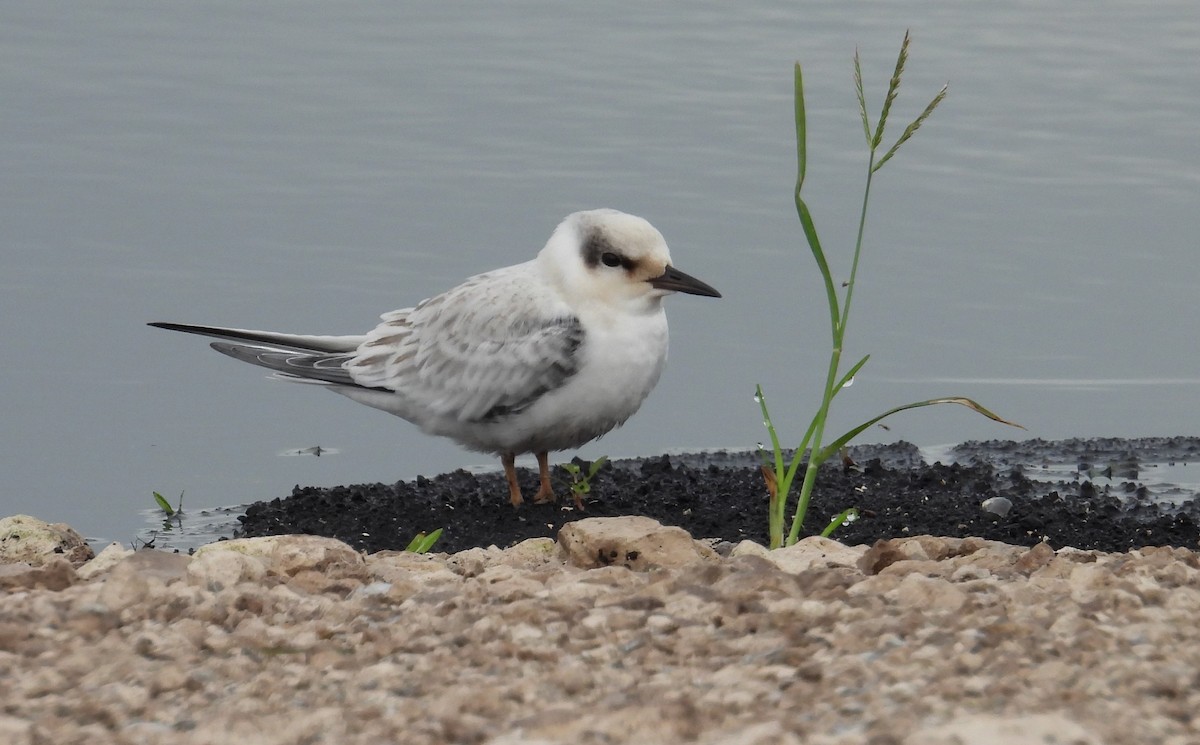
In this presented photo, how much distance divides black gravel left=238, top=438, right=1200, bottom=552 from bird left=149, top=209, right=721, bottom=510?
281mm

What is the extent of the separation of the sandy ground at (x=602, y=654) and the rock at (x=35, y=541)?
1.36 meters

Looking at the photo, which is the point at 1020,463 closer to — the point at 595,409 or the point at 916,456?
the point at 916,456

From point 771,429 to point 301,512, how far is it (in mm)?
2223

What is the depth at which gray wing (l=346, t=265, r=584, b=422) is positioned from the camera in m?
5.70

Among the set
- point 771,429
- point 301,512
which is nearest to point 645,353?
point 771,429

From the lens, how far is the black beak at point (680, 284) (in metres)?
5.67

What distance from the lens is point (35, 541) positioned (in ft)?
16.5

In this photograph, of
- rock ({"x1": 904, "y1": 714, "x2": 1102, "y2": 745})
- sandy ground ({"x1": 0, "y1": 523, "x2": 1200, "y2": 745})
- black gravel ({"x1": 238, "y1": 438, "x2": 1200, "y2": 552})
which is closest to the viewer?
rock ({"x1": 904, "y1": 714, "x2": 1102, "y2": 745})

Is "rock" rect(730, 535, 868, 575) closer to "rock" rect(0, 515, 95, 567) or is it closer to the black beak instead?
the black beak

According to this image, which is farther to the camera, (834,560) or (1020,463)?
(1020,463)

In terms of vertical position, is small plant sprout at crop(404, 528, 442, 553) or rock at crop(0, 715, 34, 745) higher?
small plant sprout at crop(404, 528, 442, 553)

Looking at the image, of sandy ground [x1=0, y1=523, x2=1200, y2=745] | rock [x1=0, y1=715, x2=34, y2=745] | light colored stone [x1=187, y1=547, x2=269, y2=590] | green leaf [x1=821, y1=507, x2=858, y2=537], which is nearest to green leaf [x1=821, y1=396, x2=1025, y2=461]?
green leaf [x1=821, y1=507, x2=858, y2=537]

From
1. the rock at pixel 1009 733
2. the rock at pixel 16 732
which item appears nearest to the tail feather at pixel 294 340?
the rock at pixel 16 732

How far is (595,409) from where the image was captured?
5.72 metres
